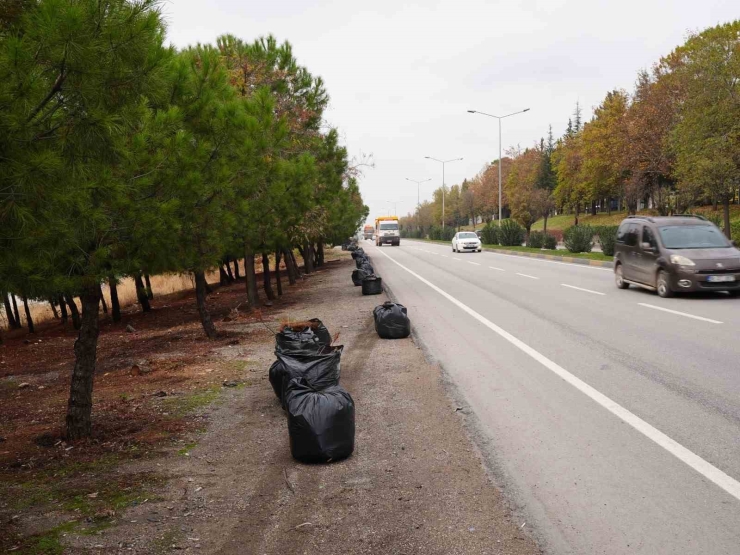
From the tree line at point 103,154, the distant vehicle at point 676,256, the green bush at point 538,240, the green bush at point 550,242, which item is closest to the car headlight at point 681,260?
the distant vehicle at point 676,256

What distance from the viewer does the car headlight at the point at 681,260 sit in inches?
544

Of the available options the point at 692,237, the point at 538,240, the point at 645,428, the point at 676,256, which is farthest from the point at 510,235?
the point at 645,428

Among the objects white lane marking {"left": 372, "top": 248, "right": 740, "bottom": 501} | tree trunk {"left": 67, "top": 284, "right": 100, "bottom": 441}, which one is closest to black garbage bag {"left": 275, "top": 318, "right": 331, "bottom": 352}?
tree trunk {"left": 67, "top": 284, "right": 100, "bottom": 441}

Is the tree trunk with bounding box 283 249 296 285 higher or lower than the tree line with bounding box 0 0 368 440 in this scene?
lower

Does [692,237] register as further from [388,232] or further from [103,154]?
[388,232]

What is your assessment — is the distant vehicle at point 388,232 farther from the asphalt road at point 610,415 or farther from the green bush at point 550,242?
the asphalt road at point 610,415

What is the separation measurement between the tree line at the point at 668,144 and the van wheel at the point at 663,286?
15038 mm

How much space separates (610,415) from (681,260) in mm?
9467

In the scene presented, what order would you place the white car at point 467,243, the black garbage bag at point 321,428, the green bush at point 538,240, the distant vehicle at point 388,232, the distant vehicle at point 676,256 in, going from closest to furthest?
the black garbage bag at point 321,428
the distant vehicle at point 676,256
the white car at point 467,243
the green bush at point 538,240
the distant vehicle at point 388,232

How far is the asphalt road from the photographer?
3.76 metres

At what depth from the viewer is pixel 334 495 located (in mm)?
4352

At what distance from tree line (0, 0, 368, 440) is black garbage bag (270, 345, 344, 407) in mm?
1849

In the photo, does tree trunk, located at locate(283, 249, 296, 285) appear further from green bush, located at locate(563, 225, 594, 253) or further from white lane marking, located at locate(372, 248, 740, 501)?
white lane marking, located at locate(372, 248, 740, 501)

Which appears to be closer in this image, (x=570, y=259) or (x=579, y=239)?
(x=570, y=259)
